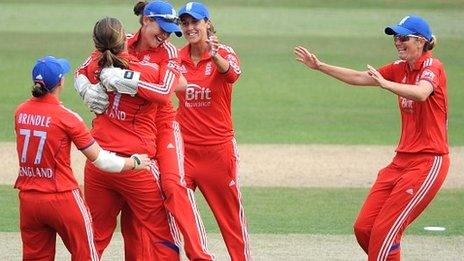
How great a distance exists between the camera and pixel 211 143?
10055 mm

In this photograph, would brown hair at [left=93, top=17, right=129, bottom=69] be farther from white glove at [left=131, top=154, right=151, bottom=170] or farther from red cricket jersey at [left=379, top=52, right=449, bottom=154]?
red cricket jersey at [left=379, top=52, right=449, bottom=154]

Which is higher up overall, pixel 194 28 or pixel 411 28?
pixel 411 28

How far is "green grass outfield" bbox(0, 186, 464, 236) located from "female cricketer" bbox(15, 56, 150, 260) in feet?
10.9

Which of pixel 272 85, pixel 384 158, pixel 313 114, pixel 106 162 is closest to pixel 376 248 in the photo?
pixel 106 162

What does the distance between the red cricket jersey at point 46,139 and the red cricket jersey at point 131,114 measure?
23.0 inches

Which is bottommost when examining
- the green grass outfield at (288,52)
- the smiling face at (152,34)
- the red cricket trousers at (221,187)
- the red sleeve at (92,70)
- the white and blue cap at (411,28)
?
the green grass outfield at (288,52)

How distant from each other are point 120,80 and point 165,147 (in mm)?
770

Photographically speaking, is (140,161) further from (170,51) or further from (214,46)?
(214,46)

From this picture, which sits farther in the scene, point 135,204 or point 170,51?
point 170,51

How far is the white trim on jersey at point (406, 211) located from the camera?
9414 mm

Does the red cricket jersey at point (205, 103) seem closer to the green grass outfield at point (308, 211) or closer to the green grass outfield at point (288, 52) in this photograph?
the green grass outfield at point (308, 211)

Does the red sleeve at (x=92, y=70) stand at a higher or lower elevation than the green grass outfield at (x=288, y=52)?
higher

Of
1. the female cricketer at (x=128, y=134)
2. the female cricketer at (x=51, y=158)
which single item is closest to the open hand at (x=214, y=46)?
the female cricketer at (x=128, y=134)

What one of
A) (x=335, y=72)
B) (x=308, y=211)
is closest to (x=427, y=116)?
(x=335, y=72)
